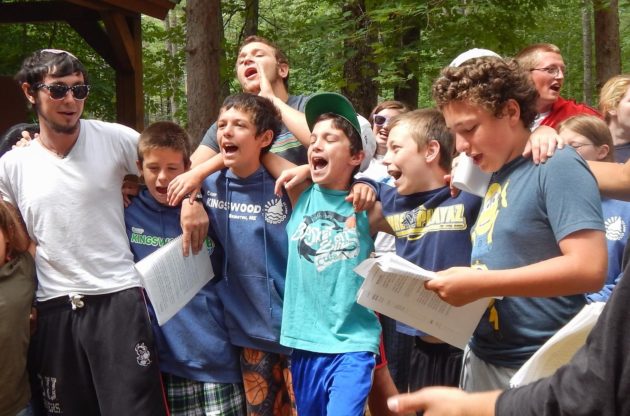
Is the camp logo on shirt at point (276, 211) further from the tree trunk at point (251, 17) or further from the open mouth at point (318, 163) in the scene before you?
the tree trunk at point (251, 17)

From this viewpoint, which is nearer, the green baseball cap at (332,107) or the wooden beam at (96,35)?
the green baseball cap at (332,107)

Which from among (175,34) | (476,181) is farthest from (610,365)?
(175,34)

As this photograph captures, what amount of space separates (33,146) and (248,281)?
4.20 ft

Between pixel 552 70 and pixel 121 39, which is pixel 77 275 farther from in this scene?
pixel 121 39

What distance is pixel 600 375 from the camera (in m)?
1.16

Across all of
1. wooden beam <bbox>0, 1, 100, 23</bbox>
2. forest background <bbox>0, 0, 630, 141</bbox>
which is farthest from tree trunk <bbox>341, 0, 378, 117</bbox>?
wooden beam <bbox>0, 1, 100, 23</bbox>

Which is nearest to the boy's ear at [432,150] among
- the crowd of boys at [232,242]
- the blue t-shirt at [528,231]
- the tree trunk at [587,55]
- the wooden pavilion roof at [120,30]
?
the crowd of boys at [232,242]

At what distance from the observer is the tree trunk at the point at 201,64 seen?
7.64 meters

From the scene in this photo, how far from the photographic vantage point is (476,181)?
2826 millimetres

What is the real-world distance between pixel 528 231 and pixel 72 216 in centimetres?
215

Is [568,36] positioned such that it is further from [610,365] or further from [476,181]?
[610,365]

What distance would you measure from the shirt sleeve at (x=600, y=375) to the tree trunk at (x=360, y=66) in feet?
26.4

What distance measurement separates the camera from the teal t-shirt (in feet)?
10.2

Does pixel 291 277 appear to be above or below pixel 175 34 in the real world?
below
